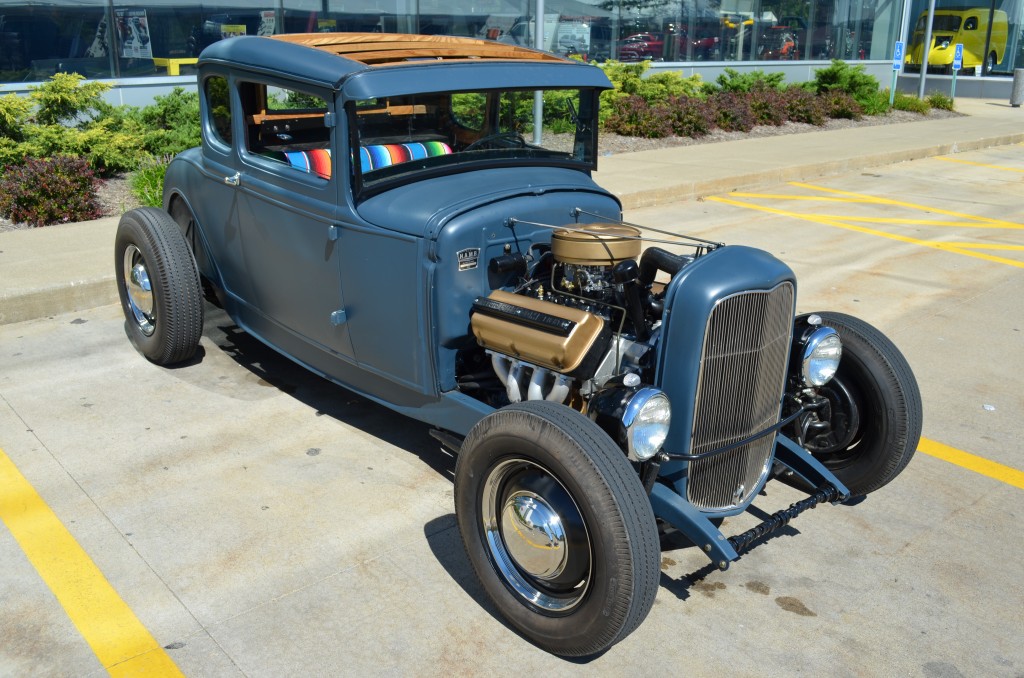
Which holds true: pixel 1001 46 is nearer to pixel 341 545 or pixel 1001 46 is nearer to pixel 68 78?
pixel 68 78

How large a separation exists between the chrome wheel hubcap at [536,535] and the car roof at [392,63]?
5.89ft

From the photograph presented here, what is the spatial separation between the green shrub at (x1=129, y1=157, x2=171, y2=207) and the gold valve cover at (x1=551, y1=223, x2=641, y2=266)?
578 centimetres

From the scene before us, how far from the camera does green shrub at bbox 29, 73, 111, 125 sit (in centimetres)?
948

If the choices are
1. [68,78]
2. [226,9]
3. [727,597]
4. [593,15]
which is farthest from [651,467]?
[593,15]

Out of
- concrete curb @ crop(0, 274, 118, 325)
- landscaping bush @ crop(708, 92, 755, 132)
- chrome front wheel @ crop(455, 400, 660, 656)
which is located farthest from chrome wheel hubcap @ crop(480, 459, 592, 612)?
landscaping bush @ crop(708, 92, 755, 132)

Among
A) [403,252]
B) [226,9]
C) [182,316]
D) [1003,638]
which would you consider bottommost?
[1003,638]

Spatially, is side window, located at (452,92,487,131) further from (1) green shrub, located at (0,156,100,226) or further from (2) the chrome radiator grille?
(1) green shrub, located at (0,156,100,226)

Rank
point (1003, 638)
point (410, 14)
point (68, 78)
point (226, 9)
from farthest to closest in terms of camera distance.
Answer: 1. point (410, 14)
2. point (226, 9)
3. point (68, 78)
4. point (1003, 638)

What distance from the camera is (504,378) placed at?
3.99 meters

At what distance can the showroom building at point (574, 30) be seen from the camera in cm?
1145

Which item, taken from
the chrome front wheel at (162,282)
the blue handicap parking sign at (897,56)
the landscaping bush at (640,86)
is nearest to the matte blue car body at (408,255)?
the chrome front wheel at (162,282)

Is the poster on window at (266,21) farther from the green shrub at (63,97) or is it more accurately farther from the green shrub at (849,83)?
the green shrub at (849,83)

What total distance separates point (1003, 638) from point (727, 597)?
3.17ft

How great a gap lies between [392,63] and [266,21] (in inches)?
383
